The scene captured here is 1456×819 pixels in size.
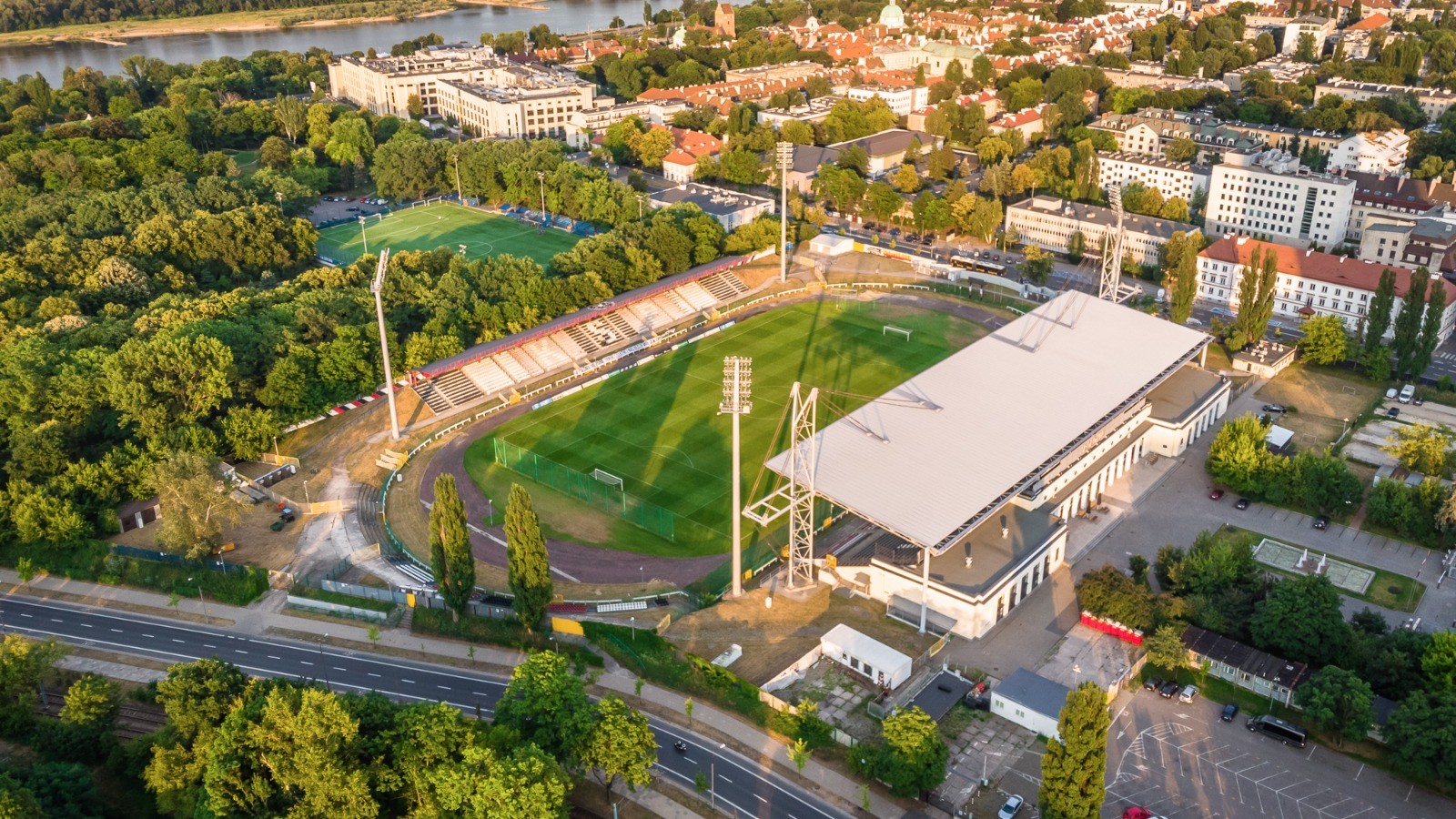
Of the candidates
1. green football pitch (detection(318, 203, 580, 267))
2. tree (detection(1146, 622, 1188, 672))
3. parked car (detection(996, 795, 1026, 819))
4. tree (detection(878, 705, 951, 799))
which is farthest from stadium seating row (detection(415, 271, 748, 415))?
parked car (detection(996, 795, 1026, 819))

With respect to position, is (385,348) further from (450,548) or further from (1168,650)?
(1168,650)

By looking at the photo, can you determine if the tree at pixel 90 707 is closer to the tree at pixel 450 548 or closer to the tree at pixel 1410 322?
the tree at pixel 450 548

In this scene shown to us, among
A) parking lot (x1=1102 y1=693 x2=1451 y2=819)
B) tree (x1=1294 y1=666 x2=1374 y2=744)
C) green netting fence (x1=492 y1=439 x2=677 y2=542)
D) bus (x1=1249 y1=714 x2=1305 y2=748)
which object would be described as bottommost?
parking lot (x1=1102 y1=693 x2=1451 y2=819)

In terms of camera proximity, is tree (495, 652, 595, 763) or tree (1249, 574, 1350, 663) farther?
tree (1249, 574, 1350, 663)

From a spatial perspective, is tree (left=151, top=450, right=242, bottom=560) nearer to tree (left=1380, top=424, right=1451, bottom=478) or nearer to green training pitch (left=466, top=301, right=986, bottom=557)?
green training pitch (left=466, top=301, right=986, bottom=557)

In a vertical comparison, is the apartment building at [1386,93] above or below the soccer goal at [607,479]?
above

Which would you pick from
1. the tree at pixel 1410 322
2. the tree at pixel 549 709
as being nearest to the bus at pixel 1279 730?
the tree at pixel 549 709
